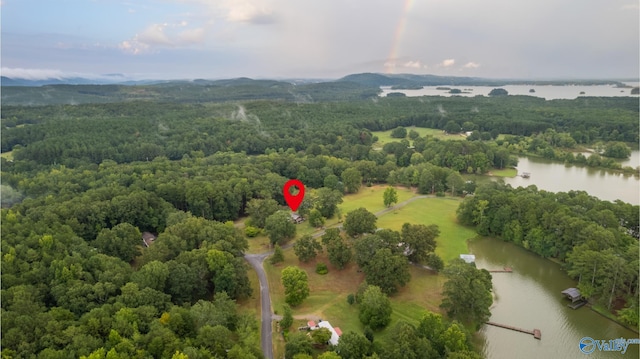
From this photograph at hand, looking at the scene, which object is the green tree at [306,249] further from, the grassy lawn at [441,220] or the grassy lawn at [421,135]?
the grassy lawn at [421,135]

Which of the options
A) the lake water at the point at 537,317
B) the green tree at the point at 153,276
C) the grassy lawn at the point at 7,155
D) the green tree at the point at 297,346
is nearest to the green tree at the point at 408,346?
the green tree at the point at 297,346

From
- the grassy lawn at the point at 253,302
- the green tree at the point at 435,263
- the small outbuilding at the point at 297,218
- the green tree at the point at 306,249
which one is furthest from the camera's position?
the small outbuilding at the point at 297,218

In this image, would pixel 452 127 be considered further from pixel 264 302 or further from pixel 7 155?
pixel 7 155

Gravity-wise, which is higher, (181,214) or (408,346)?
(181,214)

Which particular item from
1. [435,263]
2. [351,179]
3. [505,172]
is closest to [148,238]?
[435,263]

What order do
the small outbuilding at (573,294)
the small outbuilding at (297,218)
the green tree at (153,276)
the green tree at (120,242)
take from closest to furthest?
the green tree at (153,276) → the small outbuilding at (573,294) → the green tree at (120,242) → the small outbuilding at (297,218)

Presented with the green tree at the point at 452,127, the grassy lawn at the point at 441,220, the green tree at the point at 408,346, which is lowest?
the grassy lawn at the point at 441,220
